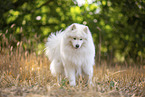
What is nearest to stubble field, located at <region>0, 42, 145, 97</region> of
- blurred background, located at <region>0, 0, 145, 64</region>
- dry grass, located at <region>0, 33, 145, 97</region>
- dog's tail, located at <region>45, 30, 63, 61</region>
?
dry grass, located at <region>0, 33, 145, 97</region>

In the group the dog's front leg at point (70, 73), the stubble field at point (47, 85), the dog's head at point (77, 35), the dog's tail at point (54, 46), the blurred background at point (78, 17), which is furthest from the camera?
the blurred background at point (78, 17)

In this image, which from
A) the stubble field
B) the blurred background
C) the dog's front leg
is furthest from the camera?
the blurred background

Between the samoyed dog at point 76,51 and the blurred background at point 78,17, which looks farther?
the blurred background at point 78,17

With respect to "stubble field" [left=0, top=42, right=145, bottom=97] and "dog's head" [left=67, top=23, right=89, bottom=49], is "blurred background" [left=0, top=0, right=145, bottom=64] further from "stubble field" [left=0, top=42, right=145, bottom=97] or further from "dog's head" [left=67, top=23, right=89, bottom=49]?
"dog's head" [left=67, top=23, right=89, bottom=49]

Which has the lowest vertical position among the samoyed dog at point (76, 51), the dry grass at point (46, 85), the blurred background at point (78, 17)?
the dry grass at point (46, 85)

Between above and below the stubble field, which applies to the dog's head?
above

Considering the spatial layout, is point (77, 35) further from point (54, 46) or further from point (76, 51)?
point (54, 46)

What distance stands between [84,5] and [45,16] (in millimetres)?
2091

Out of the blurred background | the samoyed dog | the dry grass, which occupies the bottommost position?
the dry grass

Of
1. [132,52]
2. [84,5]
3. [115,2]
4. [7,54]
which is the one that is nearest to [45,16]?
[84,5]

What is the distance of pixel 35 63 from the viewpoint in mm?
5328

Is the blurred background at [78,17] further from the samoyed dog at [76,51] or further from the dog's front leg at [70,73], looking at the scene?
the dog's front leg at [70,73]

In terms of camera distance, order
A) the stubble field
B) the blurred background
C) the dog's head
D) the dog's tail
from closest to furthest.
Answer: the stubble field
the dog's head
the dog's tail
the blurred background

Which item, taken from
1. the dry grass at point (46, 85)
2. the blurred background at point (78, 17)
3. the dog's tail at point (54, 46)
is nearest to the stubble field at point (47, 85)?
the dry grass at point (46, 85)
